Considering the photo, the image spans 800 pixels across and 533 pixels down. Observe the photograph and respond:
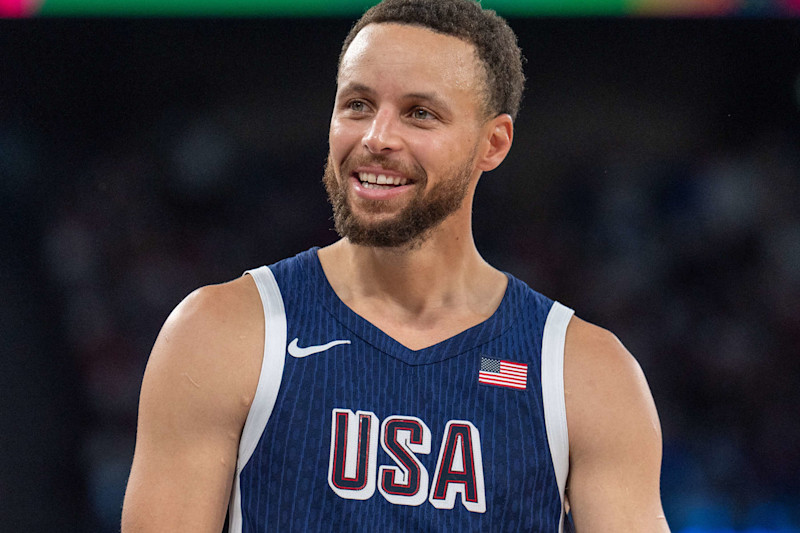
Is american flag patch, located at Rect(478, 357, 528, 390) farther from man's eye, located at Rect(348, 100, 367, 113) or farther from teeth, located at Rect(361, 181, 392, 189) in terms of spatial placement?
man's eye, located at Rect(348, 100, 367, 113)

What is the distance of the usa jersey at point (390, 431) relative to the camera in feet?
6.14

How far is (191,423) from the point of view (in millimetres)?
1815

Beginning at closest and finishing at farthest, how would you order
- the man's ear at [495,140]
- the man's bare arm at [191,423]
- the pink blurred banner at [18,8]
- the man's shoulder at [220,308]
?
the man's bare arm at [191,423]
the man's shoulder at [220,308]
the man's ear at [495,140]
the pink blurred banner at [18,8]

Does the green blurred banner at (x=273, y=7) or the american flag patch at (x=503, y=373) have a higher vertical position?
the green blurred banner at (x=273, y=7)

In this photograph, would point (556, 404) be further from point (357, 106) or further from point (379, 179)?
point (357, 106)

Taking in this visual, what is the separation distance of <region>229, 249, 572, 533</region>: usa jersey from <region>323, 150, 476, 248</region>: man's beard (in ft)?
0.56

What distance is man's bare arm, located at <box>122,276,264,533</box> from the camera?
5.86ft

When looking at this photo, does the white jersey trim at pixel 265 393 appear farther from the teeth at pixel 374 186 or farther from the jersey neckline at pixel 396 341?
the teeth at pixel 374 186

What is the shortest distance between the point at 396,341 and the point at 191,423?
1.55 feet

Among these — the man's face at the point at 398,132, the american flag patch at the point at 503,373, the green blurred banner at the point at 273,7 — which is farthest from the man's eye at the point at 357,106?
the green blurred banner at the point at 273,7

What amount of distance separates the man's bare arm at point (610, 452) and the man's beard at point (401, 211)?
45 cm

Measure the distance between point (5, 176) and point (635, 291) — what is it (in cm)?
342

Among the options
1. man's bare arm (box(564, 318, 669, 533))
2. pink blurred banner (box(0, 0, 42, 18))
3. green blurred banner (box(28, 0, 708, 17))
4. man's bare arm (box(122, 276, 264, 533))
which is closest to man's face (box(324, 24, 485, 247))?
man's bare arm (box(122, 276, 264, 533))

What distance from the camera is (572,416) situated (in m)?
1.97
